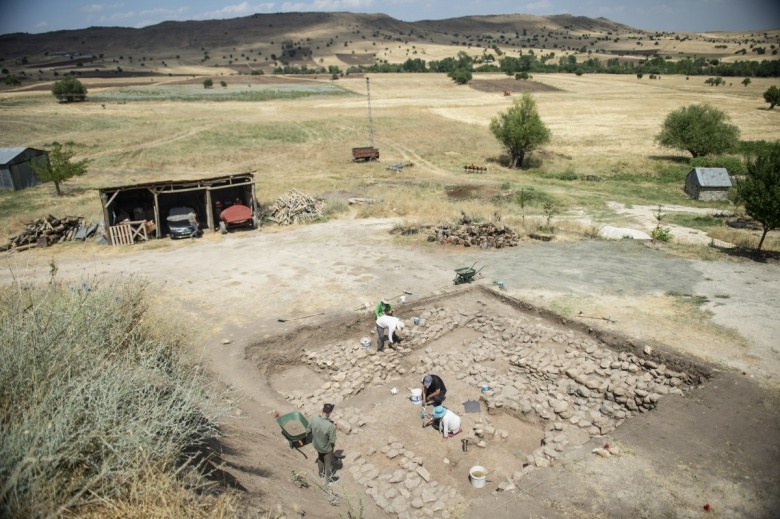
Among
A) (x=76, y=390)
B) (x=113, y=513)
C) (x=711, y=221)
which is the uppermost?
(x=76, y=390)

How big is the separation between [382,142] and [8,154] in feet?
112

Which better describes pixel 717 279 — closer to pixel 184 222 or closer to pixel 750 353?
pixel 750 353

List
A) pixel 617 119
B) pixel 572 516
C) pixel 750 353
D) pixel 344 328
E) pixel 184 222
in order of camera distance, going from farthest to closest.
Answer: pixel 617 119 < pixel 184 222 < pixel 344 328 < pixel 750 353 < pixel 572 516

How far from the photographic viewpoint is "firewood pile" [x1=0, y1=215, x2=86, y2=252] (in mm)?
22938

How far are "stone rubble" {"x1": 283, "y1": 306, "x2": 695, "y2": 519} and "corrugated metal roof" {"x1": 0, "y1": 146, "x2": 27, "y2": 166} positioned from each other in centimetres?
3421

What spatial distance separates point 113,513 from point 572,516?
6.72 m

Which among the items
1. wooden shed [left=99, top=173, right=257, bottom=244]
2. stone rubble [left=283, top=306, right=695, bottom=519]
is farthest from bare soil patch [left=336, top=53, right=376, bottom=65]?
stone rubble [left=283, top=306, right=695, bottom=519]

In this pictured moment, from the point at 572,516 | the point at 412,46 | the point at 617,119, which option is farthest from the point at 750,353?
the point at 412,46

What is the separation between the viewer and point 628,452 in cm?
923

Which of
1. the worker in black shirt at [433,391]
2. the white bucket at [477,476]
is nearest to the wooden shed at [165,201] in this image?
the worker in black shirt at [433,391]

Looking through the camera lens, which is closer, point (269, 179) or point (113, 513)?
point (113, 513)

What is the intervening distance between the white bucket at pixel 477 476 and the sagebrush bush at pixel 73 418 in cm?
514

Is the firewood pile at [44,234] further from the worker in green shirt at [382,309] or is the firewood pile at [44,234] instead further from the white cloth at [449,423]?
the white cloth at [449,423]

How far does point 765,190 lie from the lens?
18.8 m
